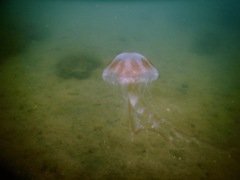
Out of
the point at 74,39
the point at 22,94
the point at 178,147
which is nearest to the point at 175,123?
the point at 178,147

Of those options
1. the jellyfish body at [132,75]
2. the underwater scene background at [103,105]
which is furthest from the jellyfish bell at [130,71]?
the underwater scene background at [103,105]

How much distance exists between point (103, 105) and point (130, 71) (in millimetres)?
1167

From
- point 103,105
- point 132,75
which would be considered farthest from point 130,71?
point 103,105

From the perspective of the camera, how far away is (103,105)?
460 cm

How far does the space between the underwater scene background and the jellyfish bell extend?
395mm

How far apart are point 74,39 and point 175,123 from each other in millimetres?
6256

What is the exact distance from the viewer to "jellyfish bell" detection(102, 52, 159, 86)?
193 inches

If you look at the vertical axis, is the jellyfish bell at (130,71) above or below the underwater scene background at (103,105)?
above

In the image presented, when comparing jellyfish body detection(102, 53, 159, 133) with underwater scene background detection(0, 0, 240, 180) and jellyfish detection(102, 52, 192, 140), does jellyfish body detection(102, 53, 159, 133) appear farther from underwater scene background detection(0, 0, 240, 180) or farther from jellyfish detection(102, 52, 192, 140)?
underwater scene background detection(0, 0, 240, 180)

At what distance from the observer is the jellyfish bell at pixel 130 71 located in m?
4.91

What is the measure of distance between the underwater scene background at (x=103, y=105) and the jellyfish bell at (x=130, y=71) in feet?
1.30

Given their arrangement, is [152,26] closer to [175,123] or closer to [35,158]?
[175,123]

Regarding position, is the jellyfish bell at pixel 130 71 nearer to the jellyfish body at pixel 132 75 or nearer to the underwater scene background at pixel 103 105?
the jellyfish body at pixel 132 75

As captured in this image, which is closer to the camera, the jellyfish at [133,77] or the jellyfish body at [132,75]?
the jellyfish at [133,77]
